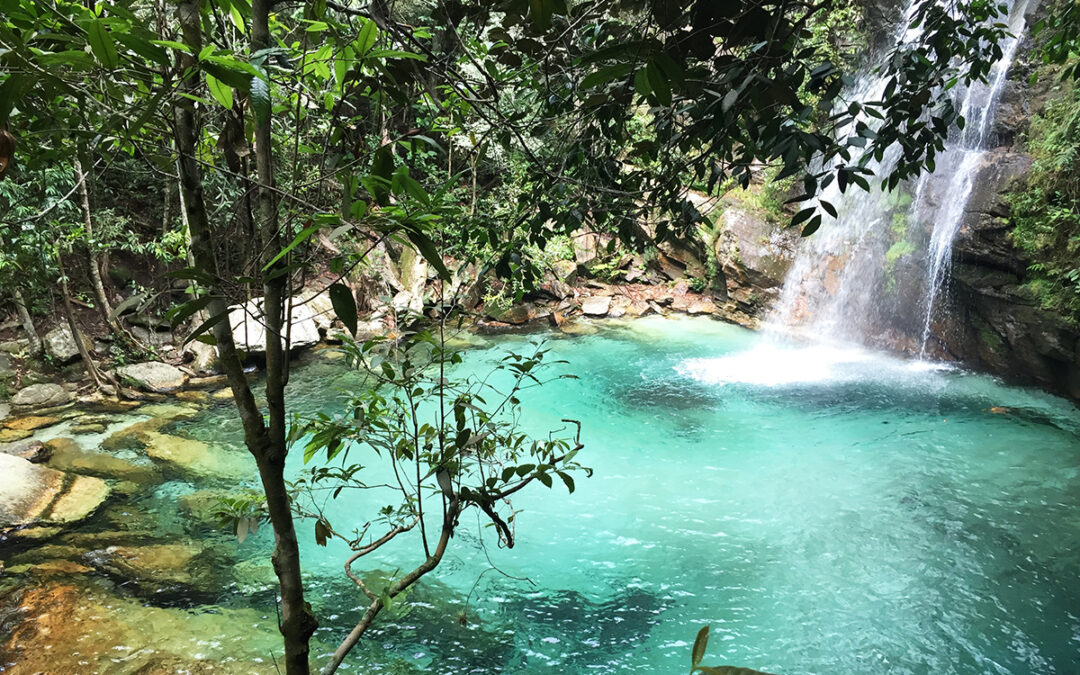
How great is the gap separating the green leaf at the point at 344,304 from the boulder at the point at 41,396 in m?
7.18

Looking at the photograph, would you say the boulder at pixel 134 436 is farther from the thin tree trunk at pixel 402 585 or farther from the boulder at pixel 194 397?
the thin tree trunk at pixel 402 585

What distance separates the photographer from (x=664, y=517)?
168 inches

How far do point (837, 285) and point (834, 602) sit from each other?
7789 mm

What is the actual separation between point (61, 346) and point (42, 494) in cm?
367

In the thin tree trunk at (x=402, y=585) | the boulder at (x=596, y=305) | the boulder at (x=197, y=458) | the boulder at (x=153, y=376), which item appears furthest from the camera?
the boulder at (x=596, y=305)

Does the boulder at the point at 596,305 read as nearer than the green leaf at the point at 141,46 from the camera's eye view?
No

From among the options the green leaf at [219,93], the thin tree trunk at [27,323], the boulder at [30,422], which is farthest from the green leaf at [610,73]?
the thin tree trunk at [27,323]

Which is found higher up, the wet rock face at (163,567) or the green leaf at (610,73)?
the green leaf at (610,73)

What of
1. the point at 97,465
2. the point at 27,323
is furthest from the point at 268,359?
the point at 27,323

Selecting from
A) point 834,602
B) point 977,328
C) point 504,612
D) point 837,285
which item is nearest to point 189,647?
point 504,612

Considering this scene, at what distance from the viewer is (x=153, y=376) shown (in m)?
6.75

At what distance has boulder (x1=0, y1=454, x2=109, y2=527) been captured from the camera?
386 cm

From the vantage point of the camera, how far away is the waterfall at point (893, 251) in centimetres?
802

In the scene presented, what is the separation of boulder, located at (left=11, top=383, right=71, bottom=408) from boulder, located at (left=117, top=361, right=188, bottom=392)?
0.56m
